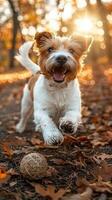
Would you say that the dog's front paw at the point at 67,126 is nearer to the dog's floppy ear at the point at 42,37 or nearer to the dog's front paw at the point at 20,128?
the dog's floppy ear at the point at 42,37

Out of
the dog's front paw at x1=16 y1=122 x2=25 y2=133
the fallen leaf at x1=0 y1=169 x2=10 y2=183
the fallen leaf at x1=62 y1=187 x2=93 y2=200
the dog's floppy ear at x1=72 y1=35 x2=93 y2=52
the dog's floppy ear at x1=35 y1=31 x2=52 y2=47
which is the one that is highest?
the dog's floppy ear at x1=35 y1=31 x2=52 y2=47

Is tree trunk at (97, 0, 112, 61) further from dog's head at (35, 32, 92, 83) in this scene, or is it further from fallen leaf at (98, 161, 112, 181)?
fallen leaf at (98, 161, 112, 181)

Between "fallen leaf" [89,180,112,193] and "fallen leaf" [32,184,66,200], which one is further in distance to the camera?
"fallen leaf" [89,180,112,193]

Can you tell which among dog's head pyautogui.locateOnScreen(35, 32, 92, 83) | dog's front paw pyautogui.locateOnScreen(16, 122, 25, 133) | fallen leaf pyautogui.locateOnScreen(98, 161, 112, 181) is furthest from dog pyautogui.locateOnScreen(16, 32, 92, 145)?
dog's front paw pyautogui.locateOnScreen(16, 122, 25, 133)

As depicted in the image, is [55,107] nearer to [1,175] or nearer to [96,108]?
[1,175]

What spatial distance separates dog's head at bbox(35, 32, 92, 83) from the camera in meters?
5.59

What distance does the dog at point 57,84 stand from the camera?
18.3ft

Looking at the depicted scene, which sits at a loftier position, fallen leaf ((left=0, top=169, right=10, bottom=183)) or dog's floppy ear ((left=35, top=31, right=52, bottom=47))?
dog's floppy ear ((left=35, top=31, right=52, bottom=47))

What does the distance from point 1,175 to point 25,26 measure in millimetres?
36685

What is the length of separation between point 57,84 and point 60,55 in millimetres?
656

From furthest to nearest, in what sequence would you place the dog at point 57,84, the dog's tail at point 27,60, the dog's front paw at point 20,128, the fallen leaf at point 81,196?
the dog's front paw at point 20,128, the dog's tail at point 27,60, the dog at point 57,84, the fallen leaf at point 81,196

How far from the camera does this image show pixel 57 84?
606cm

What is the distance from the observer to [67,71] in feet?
19.0

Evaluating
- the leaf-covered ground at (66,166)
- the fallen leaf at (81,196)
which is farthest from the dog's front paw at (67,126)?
the fallen leaf at (81,196)
